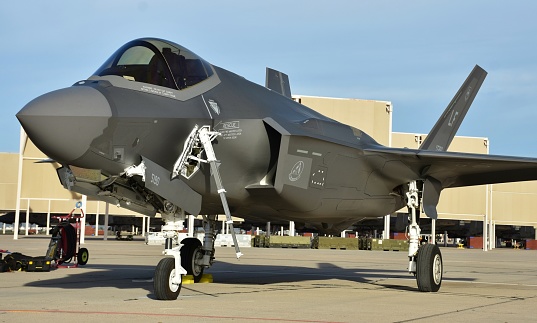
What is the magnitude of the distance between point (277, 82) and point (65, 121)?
28.5 feet

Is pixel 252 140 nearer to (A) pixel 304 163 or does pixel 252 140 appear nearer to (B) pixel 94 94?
(A) pixel 304 163

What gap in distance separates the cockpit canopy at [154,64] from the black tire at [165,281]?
2.75 meters

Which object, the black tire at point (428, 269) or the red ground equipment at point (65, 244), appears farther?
the red ground equipment at point (65, 244)

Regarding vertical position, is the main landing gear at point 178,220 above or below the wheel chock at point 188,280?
above

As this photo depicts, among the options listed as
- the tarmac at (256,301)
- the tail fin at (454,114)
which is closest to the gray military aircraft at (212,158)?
the tarmac at (256,301)

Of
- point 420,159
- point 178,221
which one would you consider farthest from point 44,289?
point 420,159

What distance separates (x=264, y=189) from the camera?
12.0 meters

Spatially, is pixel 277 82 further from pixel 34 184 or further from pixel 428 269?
pixel 34 184

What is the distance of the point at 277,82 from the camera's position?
56.3 ft

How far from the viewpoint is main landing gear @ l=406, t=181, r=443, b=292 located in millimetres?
13594

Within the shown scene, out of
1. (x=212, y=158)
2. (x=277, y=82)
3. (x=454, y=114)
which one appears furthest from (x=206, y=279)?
(x=454, y=114)

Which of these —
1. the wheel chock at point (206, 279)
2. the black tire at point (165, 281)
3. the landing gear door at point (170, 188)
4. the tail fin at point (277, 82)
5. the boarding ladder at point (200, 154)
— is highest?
the tail fin at point (277, 82)

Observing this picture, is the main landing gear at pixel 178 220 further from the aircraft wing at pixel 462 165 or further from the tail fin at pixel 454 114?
the tail fin at pixel 454 114

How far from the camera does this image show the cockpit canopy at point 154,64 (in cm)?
1048
